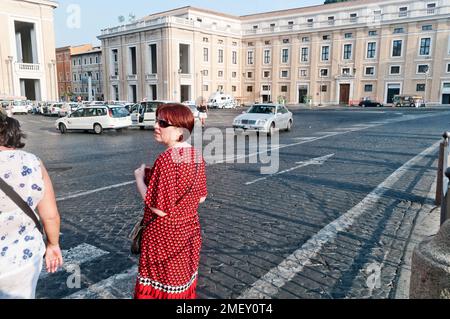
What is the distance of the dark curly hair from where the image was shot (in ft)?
6.34

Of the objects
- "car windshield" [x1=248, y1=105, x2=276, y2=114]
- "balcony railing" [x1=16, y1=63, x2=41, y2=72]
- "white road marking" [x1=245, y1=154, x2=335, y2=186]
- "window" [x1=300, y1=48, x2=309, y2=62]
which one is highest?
"window" [x1=300, y1=48, x2=309, y2=62]

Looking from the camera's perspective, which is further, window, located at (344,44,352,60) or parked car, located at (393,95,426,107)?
window, located at (344,44,352,60)

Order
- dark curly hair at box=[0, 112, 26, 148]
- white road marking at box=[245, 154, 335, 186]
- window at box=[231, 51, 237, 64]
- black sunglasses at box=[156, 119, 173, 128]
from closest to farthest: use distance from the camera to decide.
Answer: dark curly hair at box=[0, 112, 26, 148], black sunglasses at box=[156, 119, 173, 128], white road marking at box=[245, 154, 335, 186], window at box=[231, 51, 237, 64]

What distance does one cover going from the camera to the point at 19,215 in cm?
194

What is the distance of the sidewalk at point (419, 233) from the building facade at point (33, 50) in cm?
4951

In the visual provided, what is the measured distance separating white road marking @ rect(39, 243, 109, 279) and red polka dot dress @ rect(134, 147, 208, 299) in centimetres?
177

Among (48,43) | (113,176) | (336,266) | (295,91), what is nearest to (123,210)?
(113,176)

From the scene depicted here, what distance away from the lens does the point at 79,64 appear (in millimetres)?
86438

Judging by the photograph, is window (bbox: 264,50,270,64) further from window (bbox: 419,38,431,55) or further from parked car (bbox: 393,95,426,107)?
window (bbox: 419,38,431,55)

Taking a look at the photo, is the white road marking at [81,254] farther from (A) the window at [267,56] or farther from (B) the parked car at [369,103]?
(A) the window at [267,56]

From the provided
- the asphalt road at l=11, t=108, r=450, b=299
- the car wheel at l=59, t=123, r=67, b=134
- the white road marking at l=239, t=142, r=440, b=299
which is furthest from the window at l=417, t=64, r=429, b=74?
the white road marking at l=239, t=142, r=440, b=299

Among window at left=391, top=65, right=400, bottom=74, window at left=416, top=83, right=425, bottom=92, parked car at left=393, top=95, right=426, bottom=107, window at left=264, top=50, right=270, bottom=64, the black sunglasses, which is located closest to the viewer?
the black sunglasses

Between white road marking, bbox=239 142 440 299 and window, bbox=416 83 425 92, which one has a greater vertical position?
window, bbox=416 83 425 92
